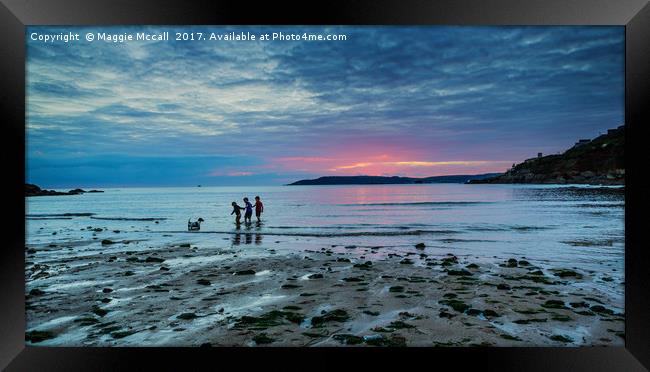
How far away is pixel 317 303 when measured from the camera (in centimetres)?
588

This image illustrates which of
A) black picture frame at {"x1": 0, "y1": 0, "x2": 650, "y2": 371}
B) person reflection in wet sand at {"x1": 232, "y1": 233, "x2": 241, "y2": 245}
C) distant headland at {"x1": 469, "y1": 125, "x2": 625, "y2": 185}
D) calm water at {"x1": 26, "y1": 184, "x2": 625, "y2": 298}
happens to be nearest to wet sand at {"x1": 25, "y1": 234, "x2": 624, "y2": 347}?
black picture frame at {"x1": 0, "y1": 0, "x2": 650, "y2": 371}

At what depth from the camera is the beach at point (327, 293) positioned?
16.4 ft

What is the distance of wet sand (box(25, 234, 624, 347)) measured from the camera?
4957 millimetres

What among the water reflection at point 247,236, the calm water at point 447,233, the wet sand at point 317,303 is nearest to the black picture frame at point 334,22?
the wet sand at point 317,303

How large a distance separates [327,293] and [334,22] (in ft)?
13.4

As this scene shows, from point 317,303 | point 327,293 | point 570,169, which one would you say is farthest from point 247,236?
point 570,169

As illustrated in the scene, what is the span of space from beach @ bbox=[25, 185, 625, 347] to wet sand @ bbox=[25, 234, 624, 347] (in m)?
0.02

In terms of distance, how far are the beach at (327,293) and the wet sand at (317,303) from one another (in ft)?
0.08

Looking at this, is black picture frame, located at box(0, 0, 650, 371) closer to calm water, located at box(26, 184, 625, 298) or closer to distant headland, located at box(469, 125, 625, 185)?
calm water, located at box(26, 184, 625, 298)

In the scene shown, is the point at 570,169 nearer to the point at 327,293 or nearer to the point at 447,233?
the point at 447,233

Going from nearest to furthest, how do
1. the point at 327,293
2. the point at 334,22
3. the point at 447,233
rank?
the point at 334,22
the point at 327,293
the point at 447,233

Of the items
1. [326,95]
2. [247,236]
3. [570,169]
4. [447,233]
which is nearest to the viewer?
[247,236]

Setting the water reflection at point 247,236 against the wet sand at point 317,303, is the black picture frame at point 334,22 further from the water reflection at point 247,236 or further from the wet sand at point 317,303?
the water reflection at point 247,236

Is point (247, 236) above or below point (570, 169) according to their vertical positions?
below
